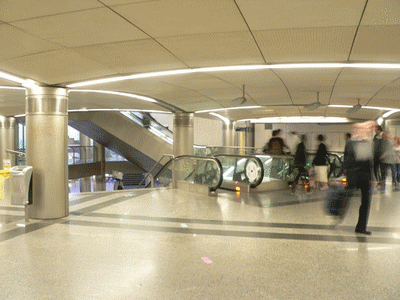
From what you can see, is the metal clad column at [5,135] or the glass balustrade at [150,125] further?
the glass balustrade at [150,125]

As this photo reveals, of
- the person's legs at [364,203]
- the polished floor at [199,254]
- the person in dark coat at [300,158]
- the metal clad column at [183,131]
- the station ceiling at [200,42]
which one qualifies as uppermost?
the station ceiling at [200,42]

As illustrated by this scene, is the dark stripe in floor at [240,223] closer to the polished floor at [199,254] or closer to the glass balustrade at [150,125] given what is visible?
the polished floor at [199,254]

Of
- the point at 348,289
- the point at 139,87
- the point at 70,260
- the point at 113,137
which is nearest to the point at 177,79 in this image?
the point at 139,87

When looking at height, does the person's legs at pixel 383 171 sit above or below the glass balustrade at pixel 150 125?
below

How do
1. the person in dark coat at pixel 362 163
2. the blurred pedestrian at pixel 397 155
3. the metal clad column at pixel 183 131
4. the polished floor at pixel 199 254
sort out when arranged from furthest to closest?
the metal clad column at pixel 183 131
the blurred pedestrian at pixel 397 155
the person in dark coat at pixel 362 163
the polished floor at pixel 199 254

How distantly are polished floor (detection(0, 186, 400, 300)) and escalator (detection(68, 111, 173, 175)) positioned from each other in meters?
12.8

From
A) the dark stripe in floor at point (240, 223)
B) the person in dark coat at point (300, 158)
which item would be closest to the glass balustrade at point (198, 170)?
the person in dark coat at point (300, 158)

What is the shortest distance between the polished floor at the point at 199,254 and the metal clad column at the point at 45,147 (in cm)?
31

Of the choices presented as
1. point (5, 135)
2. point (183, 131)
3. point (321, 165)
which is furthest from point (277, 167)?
point (5, 135)

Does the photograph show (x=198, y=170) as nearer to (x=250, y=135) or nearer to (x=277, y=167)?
(x=277, y=167)

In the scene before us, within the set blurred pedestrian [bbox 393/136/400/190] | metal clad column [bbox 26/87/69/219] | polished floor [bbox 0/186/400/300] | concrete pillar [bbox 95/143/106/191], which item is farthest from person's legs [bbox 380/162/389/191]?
concrete pillar [bbox 95/143/106/191]

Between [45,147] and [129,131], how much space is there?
47.5 feet

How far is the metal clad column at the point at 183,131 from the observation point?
1328 cm

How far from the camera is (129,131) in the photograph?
20688 mm
